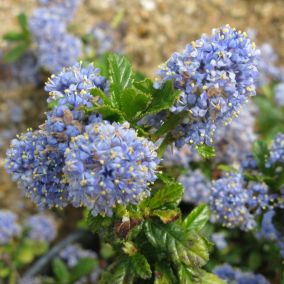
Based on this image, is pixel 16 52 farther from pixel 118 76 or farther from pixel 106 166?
pixel 106 166

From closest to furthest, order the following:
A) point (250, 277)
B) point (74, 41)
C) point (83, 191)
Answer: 1. point (83, 191)
2. point (250, 277)
3. point (74, 41)

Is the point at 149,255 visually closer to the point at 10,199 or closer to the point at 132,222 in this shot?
the point at 132,222

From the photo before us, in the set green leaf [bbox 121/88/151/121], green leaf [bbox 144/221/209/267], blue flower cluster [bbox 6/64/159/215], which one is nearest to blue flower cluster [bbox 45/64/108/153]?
blue flower cluster [bbox 6/64/159/215]

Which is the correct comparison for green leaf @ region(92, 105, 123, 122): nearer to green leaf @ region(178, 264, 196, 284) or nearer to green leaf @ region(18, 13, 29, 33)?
green leaf @ region(178, 264, 196, 284)

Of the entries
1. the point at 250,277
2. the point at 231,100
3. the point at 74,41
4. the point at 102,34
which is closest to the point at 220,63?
the point at 231,100

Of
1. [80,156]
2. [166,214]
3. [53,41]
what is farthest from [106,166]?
[53,41]

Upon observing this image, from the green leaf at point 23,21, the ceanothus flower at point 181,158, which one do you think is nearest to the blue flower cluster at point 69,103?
the ceanothus flower at point 181,158
